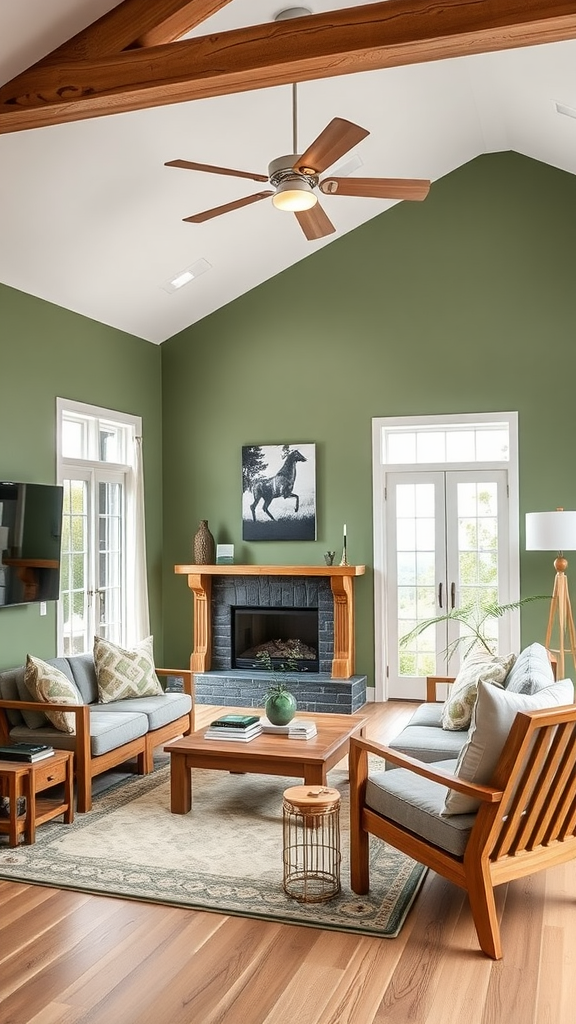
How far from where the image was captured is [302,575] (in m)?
7.73

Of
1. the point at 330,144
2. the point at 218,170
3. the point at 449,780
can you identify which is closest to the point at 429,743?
the point at 449,780

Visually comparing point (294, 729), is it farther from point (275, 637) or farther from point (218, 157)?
point (218, 157)

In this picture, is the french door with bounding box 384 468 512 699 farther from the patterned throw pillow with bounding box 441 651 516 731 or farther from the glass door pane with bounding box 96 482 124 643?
the patterned throw pillow with bounding box 441 651 516 731

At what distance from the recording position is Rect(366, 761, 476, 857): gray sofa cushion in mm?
3223

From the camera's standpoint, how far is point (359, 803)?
144 inches

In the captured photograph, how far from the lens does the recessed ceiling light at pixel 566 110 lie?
6000mm

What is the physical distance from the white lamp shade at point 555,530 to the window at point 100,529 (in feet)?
11.4

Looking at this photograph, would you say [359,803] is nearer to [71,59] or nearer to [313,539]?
[71,59]

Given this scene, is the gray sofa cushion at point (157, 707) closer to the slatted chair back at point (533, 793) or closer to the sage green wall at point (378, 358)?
the sage green wall at point (378, 358)

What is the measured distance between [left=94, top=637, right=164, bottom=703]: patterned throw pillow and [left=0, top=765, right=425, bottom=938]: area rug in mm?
825

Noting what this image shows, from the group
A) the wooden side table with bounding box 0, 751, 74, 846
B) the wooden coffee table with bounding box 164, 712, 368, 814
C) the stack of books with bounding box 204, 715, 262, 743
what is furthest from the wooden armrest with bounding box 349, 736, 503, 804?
the wooden side table with bounding box 0, 751, 74, 846

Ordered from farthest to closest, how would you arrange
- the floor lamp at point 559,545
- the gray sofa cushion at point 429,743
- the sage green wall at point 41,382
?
1. the floor lamp at point 559,545
2. the sage green wall at point 41,382
3. the gray sofa cushion at point 429,743

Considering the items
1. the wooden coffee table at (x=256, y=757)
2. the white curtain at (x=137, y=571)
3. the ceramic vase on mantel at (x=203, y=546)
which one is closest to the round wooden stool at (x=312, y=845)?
the wooden coffee table at (x=256, y=757)

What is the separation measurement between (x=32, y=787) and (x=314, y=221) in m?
3.40
